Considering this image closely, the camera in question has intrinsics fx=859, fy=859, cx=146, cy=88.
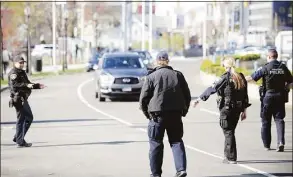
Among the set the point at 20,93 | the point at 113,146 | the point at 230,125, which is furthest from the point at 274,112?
the point at 20,93

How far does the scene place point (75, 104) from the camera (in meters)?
27.2

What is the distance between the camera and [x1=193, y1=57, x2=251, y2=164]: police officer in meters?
12.6

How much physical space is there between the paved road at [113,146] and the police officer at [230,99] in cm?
33

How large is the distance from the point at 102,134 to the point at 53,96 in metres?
13.8

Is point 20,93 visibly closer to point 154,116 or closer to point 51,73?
point 154,116

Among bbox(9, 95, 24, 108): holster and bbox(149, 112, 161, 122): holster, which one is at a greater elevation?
bbox(149, 112, 161, 122): holster

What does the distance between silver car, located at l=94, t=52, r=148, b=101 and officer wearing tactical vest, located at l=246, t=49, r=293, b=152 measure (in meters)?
13.1

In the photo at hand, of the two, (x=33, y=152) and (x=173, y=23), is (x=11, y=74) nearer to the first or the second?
(x=33, y=152)

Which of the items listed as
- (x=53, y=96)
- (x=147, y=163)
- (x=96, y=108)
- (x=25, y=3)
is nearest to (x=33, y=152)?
(x=147, y=163)

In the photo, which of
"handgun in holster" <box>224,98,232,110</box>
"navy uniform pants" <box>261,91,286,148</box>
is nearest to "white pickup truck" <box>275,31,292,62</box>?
"navy uniform pants" <box>261,91,286,148</box>

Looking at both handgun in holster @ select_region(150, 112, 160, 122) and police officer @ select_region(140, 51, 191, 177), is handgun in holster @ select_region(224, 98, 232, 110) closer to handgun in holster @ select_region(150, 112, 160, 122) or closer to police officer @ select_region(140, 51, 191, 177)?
police officer @ select_region(140, 51, 191, 177)

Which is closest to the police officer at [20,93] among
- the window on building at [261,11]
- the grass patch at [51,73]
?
the grass patch at [51,73]

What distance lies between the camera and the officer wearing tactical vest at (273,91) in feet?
47.4

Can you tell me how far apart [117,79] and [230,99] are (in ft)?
50.5
